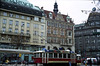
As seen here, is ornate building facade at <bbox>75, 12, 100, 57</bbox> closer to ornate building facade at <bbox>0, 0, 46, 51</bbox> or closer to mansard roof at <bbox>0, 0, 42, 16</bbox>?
ornate building facade at <bbox>0, 0, 46, 51</bbox>

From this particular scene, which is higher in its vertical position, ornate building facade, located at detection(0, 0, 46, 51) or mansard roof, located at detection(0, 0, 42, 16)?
mansard roof, located at detection(0, 0, 42, 16)

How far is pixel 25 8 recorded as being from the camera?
5509cm

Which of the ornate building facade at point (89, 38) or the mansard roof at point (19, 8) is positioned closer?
the mansard roof at point (19, 8)

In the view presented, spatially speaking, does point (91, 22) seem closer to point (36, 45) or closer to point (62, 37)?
point (62, 37)

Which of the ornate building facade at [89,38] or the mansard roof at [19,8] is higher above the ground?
the mansard roof at [19,8]

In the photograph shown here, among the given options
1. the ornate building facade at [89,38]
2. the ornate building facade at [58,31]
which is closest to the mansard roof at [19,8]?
the ornate building facade at [58,31]

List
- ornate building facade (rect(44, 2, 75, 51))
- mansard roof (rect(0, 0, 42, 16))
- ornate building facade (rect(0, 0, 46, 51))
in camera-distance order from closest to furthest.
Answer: ornate building facade (rect(0, 0, 46, 51)) < mansard roof (rect(0, 0, 42, 16)) < ornate building facade (rect(44, 2, 75, 51))

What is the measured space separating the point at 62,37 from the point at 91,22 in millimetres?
22385

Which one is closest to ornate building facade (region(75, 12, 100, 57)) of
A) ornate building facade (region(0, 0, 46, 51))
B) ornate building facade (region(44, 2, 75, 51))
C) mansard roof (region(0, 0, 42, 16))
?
ornate building facade (region(44, 2, 75, 51))

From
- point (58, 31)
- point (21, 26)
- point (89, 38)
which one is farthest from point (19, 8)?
point (89, 38)

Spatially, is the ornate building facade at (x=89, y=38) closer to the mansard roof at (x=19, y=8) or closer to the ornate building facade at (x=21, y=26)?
the ornate building facade at (x=21, y=26)

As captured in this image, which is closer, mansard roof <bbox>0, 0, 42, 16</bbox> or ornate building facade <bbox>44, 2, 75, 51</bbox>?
mansard roof <bbox>0, 0, 42, 16</bbox>

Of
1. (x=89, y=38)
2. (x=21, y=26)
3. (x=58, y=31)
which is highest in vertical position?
(x=21, y=26)

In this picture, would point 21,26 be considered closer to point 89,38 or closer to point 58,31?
point 58,31
